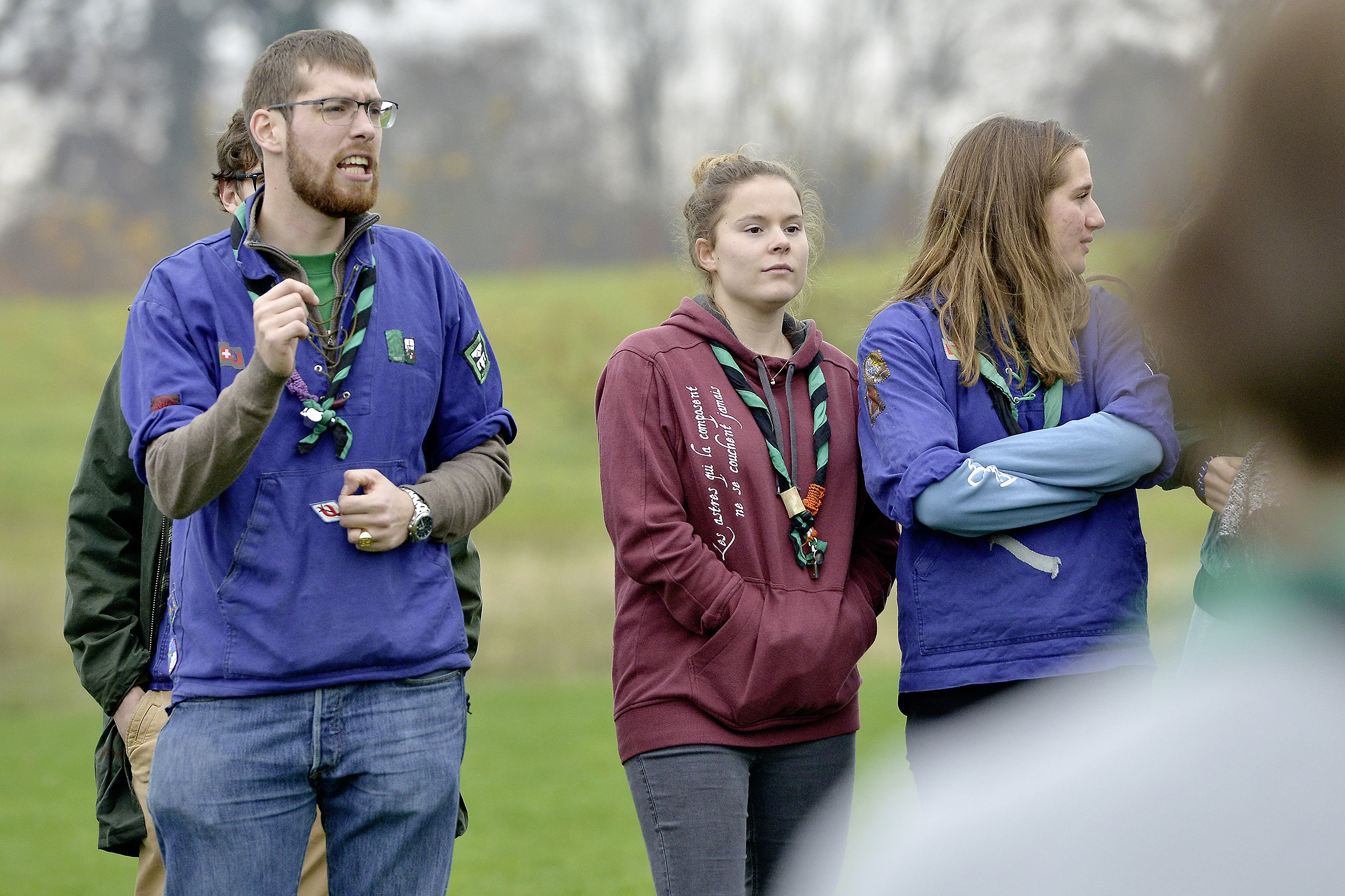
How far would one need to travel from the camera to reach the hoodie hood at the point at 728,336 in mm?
3020

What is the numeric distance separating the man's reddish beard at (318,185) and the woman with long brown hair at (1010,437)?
1155mm

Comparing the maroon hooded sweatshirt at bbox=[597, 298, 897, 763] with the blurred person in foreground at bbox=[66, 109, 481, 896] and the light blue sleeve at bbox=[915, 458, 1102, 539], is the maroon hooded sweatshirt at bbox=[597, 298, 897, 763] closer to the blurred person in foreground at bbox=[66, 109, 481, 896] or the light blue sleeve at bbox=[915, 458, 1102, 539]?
the light blue sleeve at bbox=[915, 458, 1102, 539]

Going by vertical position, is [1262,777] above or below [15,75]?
below

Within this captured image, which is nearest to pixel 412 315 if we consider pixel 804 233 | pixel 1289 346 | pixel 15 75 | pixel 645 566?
pixel 645 566

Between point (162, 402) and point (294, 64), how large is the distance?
764 mm

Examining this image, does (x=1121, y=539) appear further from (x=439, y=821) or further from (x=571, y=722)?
(x=571, y=722)

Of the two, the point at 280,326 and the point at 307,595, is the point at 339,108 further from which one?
the point at 307,595

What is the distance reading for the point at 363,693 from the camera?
2596mm

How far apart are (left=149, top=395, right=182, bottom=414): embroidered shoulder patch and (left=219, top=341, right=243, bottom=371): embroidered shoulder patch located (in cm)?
13

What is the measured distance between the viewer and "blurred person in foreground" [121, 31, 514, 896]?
246cm

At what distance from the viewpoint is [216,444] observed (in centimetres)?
235

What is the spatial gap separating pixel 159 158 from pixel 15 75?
255 centimetres

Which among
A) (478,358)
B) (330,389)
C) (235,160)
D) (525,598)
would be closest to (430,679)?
(330,389)

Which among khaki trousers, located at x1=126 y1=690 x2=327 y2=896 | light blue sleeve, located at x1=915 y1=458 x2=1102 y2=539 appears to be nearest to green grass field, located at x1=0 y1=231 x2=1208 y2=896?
light blue sleeve, located at x1=915 y1=458 x2=1102 y2=539
